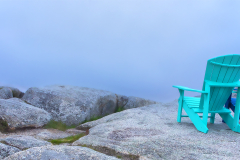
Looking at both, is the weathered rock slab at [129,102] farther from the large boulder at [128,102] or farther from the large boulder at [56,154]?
the large boulder at [56,154]

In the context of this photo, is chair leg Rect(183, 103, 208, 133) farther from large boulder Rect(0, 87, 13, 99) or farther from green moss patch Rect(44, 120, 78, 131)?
large boulder Rect(0, 87, 13, 99)

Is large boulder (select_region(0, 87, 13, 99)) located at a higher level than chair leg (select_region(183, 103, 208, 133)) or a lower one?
lower

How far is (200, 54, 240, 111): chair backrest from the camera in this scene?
130 inches

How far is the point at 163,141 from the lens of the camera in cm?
279

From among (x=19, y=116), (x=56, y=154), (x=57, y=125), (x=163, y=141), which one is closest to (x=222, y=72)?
(x=163, y=141)

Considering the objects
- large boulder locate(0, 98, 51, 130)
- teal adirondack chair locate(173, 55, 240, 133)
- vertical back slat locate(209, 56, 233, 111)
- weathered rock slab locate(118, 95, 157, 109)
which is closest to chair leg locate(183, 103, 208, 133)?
teal adirondack chair locate(173, 55, 240, 133)

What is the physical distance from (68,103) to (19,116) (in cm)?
137

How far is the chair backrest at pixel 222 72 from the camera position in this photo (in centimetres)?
329

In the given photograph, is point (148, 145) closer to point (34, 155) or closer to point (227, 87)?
point (34, 155)

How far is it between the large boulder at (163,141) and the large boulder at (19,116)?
157cm

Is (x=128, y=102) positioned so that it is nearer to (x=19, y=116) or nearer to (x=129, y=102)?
(x=129, y=102)

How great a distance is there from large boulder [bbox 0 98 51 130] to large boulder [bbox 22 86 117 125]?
1.70 ft

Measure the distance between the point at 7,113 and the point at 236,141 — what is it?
407 centimetres

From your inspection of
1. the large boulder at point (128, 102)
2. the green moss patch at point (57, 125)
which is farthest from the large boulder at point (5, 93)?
the large boulder at point (128, 102)
